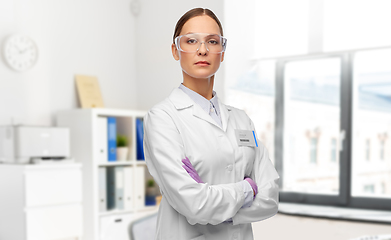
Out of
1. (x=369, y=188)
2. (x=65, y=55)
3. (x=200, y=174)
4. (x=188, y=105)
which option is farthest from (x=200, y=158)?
(x=65, y=55)

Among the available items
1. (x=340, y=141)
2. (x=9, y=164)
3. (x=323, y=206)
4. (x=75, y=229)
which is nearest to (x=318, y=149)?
(x=340, y=141)

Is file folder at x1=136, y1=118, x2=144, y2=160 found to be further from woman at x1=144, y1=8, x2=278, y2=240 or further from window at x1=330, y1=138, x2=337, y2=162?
woman at x1=144, y1=8, x2=278, y2=240

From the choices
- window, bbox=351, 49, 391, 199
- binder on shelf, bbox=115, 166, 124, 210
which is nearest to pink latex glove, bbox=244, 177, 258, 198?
window, bbox=351, 49, 391, 199

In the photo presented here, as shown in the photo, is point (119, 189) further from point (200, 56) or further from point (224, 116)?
point (200, 56)

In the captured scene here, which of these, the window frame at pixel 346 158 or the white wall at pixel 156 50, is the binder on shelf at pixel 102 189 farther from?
the window frame at pixel 346 158

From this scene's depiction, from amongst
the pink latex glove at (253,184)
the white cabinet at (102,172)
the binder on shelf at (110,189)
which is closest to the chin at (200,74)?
the pink latex glove at (253,184)

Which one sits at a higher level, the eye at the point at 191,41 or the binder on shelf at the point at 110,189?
the eye at the point at 191,41

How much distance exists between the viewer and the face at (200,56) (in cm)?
103

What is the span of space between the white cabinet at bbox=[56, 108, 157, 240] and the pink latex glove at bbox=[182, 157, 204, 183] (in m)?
2.62

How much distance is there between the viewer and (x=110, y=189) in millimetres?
3691

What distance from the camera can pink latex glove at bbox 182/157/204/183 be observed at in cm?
97

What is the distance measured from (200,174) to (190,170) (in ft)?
0.16

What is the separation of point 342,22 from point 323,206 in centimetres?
140

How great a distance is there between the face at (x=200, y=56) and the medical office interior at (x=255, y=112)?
5.43 ft
